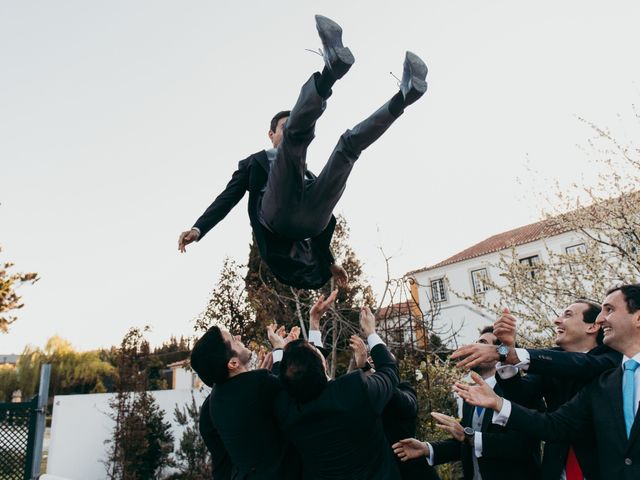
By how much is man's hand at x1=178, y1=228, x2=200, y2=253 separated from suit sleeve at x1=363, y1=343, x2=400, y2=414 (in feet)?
4.79

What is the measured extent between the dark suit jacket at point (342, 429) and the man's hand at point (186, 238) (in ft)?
4.53

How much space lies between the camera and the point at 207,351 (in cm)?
305

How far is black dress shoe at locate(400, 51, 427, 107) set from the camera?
3061 millimetres

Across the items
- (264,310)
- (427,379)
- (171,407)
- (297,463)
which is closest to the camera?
(297,463)

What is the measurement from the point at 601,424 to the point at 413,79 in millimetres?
2195

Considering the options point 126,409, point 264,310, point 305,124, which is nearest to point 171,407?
point 126,409

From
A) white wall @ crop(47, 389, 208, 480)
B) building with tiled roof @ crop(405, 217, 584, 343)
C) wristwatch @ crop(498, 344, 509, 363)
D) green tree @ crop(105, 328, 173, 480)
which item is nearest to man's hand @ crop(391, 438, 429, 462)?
wristwatch @ crop(498, 344, 509, 363)

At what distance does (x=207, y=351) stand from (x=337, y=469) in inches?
40.2

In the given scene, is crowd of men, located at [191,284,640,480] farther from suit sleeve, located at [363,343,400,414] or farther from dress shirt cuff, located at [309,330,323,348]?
dress shirt cuff, located at [309,330,323,348]

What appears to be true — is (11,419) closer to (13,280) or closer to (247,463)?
(247,463)

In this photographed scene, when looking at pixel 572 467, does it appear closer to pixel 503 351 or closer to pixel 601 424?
pixel 601 424

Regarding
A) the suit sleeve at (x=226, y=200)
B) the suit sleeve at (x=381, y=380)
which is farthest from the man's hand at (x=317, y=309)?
the suit sleeve at (x=226, y=200)

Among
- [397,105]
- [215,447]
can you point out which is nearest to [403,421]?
[215,447]

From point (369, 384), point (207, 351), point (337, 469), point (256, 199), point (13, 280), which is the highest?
point (13, 280)
